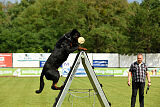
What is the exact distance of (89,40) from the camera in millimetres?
48844

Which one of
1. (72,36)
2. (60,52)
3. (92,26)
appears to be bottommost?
(60,52)

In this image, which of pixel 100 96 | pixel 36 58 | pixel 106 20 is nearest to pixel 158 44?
pixel 106 20

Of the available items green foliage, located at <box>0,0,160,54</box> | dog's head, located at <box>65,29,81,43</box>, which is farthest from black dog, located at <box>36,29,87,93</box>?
green foliage, located at <box>0,0,160,54</box>

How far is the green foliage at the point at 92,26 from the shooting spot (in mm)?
43375

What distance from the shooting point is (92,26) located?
49.5 metres

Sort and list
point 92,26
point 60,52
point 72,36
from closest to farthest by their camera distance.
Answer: point 72,36, point 60,52, point 92,26

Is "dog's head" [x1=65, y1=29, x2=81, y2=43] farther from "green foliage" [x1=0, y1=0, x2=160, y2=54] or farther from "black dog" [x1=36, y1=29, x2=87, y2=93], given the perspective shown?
"green foliage" [x1=0, y1=0, x2=160, y2=54]

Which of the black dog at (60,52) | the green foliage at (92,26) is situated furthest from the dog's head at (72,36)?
the green foliage at (92,26)

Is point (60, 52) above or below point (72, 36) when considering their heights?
below

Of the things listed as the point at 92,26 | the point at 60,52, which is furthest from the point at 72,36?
the point at 92,26

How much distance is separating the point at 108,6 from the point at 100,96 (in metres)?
45.4

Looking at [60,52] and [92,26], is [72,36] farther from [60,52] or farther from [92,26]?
[92,26]

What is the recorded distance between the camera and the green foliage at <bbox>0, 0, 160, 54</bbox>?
43.4 metres

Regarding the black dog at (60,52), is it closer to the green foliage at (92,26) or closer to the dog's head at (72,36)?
the dog's head at (72,36)
